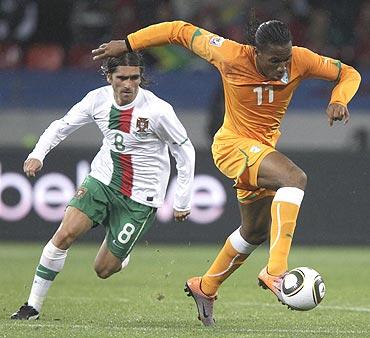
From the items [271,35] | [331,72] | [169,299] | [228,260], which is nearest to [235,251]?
[228,260]

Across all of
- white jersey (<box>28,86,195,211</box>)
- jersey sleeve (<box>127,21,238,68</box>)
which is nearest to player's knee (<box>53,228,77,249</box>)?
white jersey (<box>28,86,195,211</box>)

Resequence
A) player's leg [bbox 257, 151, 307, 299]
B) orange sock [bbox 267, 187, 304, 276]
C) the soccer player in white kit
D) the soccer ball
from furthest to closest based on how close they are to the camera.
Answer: the soccer player in white kit < orange sock [bbox 267, 187, 304, 276] < player's leg [bbox 257, 151, 307, 299] < the soccer ball

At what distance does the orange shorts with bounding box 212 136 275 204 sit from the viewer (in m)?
8.21

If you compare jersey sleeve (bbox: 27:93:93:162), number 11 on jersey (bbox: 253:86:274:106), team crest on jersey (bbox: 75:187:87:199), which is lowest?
team crest on jersey (bbox: 75:187:87:199)

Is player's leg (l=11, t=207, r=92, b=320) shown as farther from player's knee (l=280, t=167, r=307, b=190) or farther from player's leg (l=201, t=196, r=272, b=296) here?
player's knee (l=280, t=167, r=307, b=190)

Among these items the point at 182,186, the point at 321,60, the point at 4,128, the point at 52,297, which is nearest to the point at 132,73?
the point at 182,186

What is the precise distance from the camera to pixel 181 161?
9.12 meters

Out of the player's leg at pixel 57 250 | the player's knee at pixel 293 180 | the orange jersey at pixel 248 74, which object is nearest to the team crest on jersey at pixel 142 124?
the player's leg at pixel 57 250

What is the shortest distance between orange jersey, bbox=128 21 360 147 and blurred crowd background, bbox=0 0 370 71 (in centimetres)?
972

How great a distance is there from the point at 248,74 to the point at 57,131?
155 centimetres

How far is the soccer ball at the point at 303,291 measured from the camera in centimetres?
744

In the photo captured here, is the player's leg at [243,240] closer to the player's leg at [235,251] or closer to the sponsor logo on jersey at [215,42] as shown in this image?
the player's leg at [235,251]

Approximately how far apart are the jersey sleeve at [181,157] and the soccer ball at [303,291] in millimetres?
1705

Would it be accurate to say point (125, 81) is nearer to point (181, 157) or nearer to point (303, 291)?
point (181, 157)
